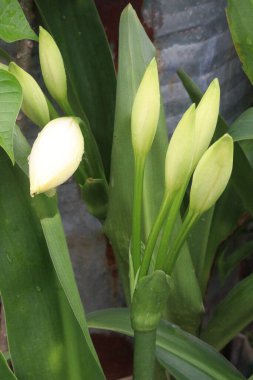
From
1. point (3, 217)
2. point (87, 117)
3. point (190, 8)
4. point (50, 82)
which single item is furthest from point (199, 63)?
point (3, 217)

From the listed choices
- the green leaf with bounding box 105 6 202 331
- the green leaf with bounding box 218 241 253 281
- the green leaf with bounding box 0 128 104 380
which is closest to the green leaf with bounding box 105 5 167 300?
the green leaf with bounding box 105 6 202 331

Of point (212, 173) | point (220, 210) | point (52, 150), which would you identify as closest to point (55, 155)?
point (52, 150)

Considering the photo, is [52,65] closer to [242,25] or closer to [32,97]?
[32,97]

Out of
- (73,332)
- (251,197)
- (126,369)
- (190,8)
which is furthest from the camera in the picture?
(126,369)

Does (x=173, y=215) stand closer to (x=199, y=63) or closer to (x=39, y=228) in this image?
(x=39, y=228)

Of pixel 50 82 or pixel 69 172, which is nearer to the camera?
pixel 69 172

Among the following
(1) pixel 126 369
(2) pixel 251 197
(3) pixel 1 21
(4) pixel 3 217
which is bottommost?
(1) pixel 126 369

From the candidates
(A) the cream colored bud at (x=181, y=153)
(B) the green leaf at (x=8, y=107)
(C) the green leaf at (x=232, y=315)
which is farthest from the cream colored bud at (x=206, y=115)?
(C) the green leaf at (x=232, y=315)
